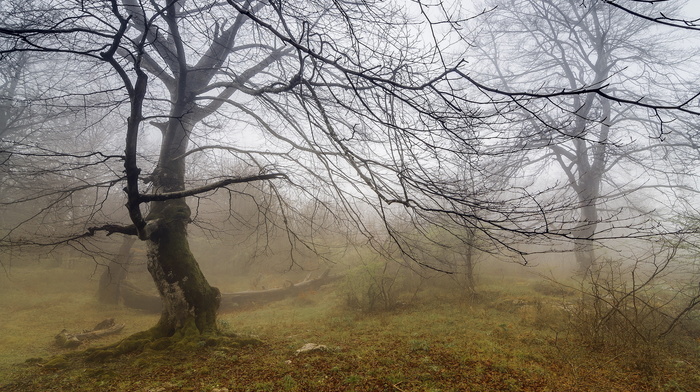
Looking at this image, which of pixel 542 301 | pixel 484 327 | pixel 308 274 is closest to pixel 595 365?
pixel 484 327

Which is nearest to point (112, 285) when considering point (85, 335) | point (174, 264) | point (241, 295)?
point (85, 335)

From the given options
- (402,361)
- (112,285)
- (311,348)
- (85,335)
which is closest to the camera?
(402,361)

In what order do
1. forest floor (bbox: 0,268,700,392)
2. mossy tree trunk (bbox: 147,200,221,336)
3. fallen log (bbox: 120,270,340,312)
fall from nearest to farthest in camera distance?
forest floor (bbox: 0,268,700,392), mossy tree trunk (bbox: 147,200,221,336), fallen log (bbox: 120,270,340,312)

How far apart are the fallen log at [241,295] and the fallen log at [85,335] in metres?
2.83

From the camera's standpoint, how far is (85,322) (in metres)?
10.3

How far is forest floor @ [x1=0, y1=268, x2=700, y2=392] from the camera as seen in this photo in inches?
158

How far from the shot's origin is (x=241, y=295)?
13602 millimetres

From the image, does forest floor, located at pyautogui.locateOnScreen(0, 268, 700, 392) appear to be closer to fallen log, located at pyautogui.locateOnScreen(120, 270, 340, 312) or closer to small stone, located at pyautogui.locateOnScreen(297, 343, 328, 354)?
small stone, located at pyautogui.locateOnScreen(297, 343, 328, 354)

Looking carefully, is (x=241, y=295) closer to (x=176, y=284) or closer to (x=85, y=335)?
(x=85, y=335)

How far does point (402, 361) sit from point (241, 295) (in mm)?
10606

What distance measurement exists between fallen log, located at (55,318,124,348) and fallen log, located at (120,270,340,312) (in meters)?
2.83

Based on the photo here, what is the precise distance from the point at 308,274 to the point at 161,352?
11699 millimetres

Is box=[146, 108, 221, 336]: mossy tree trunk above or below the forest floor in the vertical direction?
above

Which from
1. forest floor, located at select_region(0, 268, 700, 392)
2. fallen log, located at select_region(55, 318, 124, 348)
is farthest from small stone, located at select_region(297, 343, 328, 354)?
fallen log, located at select_region(55, 318, 124, 348)
